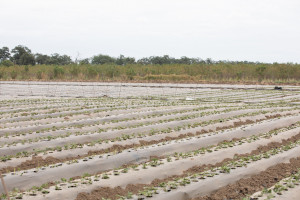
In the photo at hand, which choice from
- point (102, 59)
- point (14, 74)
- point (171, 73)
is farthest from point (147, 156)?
point (102, 59)

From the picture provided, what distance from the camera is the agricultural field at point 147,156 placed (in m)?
4.78

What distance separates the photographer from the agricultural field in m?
4.78

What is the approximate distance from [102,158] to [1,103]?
9163 millimetres

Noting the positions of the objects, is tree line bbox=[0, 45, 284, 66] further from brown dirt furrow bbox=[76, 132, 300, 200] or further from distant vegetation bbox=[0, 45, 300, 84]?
brown dirt furrow bbox=[76, 132, 300, 200]

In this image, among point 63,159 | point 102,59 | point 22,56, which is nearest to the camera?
point 63,159


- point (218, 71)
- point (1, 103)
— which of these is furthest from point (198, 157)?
point (218, 71)

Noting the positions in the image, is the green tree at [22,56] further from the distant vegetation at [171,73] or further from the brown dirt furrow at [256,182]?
the brown dirt furrow at [256,182]

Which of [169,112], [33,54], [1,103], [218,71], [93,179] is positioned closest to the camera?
[93,179]

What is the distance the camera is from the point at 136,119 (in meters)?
9.92

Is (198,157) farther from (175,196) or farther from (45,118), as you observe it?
(45,118)

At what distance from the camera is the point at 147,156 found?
6449 millimetres

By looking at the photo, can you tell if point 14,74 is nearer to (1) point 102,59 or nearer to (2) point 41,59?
(2) point 41,59

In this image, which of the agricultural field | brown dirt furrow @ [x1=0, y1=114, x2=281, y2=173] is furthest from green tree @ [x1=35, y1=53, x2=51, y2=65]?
brown dirt furrow @ [x1=0, y1=114, x2=281, y2=173]

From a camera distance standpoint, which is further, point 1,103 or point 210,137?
point 1,103
